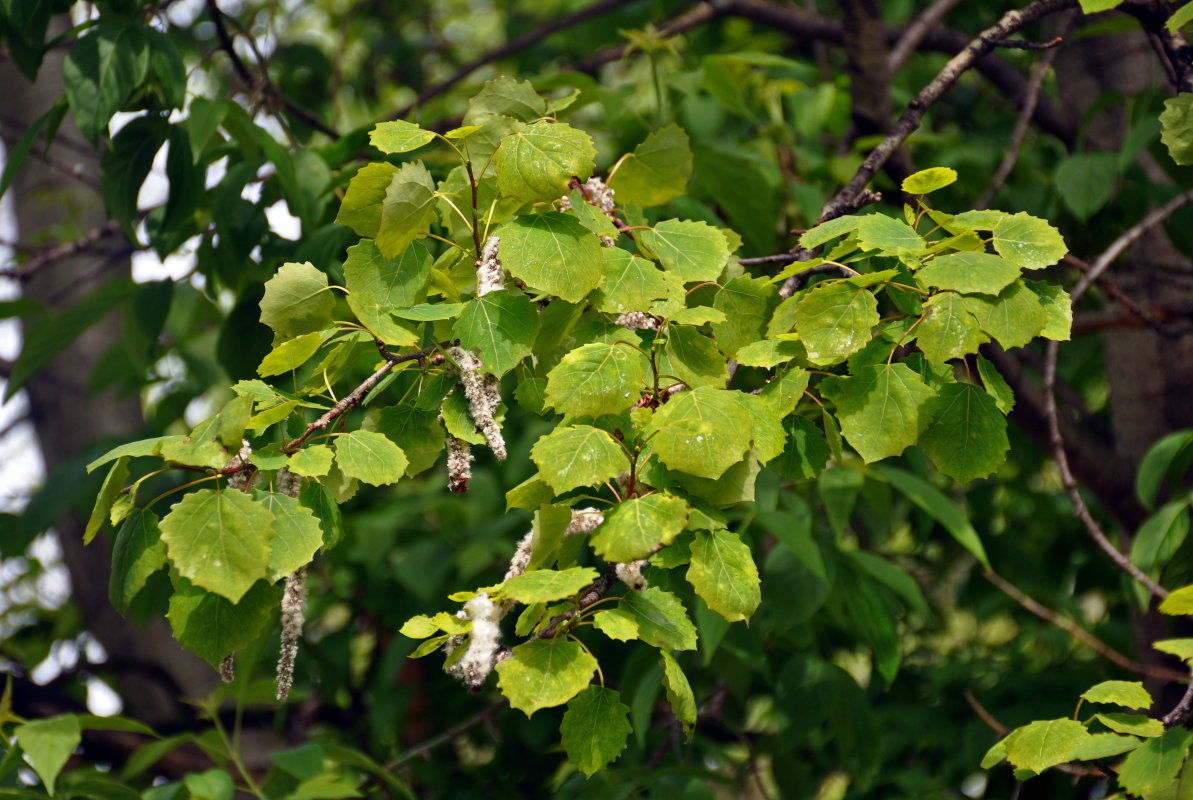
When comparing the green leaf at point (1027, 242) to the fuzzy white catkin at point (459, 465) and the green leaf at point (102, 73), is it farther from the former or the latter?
the green leaf at point (102, 73)

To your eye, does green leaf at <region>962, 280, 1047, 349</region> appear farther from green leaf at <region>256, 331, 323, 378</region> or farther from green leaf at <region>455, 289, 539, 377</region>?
green leaf at <region>256, 331, 323, 378</region>

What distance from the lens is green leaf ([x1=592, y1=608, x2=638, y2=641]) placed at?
25.7 inches

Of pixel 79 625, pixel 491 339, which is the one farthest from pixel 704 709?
pixel 79 625

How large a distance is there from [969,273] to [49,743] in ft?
3.97

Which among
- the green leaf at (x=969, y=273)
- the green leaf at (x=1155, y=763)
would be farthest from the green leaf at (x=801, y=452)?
the green leaf at (x=1155, y=763)

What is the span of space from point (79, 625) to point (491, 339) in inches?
107

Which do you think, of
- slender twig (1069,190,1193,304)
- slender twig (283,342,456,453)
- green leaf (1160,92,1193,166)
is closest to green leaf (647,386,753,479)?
slender twig (283,342,456,453)

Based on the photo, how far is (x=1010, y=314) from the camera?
762 millimetres

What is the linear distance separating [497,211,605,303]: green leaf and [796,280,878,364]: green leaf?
0.57 feet

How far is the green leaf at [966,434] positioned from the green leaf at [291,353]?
53 cm

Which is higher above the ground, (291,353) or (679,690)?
(291,353)

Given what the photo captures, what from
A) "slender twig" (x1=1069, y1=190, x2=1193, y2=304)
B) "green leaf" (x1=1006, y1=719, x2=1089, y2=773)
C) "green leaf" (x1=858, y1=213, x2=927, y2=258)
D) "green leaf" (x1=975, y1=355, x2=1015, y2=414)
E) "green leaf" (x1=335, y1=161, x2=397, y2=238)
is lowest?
"green leaf" (x1=1006, y1=719, x2=1089, y2=773)

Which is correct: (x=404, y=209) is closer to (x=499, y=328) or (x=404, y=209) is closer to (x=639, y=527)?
(x=499, y=328)

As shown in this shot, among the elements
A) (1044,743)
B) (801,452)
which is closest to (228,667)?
(801,452)
